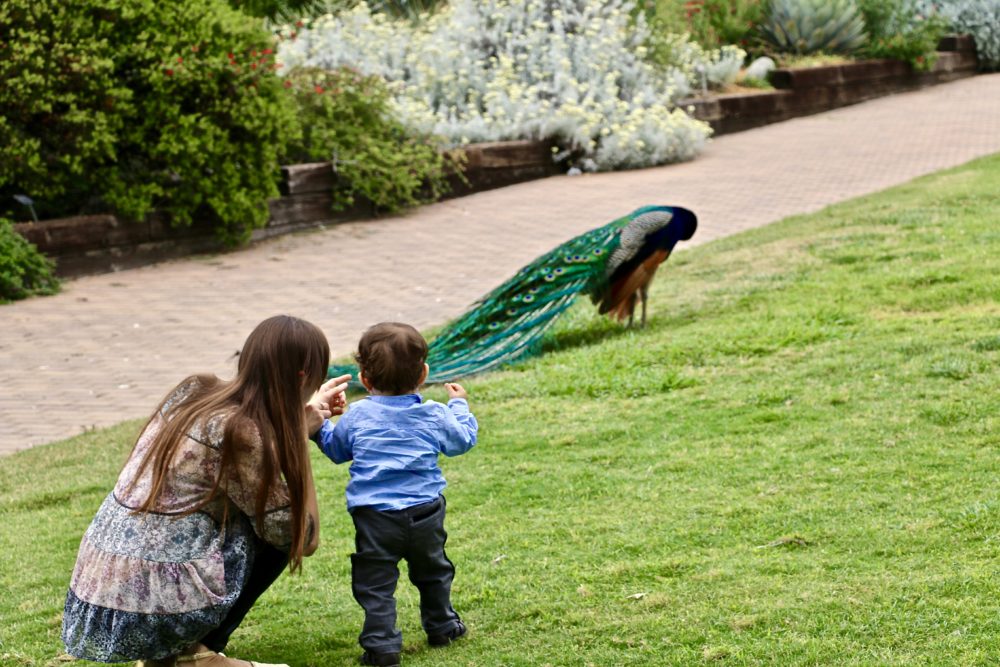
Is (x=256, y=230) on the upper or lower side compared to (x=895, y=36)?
lower

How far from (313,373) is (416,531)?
0.58m

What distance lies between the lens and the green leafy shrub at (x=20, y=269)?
35.8 feet

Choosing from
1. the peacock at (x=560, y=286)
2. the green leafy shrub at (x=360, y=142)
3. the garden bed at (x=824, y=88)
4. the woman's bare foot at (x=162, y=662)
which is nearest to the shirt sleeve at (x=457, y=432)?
the woman's bare foot at (x=162, y=662)

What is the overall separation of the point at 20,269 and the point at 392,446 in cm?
816

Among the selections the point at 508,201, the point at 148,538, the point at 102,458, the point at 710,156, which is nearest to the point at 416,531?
the point at 148,538

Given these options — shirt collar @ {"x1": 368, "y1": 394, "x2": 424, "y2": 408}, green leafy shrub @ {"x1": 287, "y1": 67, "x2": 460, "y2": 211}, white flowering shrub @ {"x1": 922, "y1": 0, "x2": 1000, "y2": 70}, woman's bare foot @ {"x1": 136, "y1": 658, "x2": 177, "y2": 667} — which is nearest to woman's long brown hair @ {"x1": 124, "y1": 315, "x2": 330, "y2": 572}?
shirt collar @ {"x1": 368, "y1": 394, "x2": 424, "y2": 408}

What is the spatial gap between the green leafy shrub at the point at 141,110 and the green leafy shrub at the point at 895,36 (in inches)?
509

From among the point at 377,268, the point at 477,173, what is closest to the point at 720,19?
the point at 477,173

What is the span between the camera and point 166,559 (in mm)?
3451

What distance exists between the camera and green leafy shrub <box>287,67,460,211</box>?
14.1 metres

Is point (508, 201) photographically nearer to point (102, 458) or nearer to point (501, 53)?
point (501, 53)

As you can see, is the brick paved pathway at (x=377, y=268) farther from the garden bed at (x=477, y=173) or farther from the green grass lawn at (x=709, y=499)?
the green grass lawn at (x=709, y=499)

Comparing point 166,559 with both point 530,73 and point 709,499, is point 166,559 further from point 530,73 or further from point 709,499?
point 530,73

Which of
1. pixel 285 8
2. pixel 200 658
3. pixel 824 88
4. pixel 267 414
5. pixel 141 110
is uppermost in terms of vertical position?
pixel 285 8
